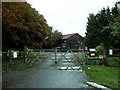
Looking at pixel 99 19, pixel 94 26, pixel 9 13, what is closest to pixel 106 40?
pixel 99 19

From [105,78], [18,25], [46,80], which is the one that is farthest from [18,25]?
[105,78]

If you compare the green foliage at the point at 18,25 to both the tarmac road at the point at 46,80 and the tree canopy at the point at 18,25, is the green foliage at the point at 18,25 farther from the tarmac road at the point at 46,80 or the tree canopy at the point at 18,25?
the tarmac road at the point at 46,80

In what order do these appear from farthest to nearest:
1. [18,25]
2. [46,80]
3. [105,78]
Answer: [18,25]
[105,78]
[46,80]

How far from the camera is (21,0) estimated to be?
29984mm

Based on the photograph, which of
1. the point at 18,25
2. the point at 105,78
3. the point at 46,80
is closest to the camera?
the point at 46,80

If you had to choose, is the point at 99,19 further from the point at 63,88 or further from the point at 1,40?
the point at 63,88

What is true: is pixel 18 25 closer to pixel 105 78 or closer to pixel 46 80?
pixel 46 80

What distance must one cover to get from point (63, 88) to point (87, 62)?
18398 millimetres

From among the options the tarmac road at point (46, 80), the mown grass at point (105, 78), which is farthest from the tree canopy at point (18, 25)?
the mown grass at point (105, 78)

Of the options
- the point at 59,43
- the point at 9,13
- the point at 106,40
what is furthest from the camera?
the point at 59,43

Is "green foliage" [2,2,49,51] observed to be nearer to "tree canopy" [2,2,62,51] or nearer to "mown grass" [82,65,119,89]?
"tree canopy" [2,2,62,51]

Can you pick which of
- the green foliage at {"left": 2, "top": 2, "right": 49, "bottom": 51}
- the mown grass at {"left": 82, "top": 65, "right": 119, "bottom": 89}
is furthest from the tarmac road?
the green foliage at {"left": 2, "top": 2, "right": 49, "bottom": 51}

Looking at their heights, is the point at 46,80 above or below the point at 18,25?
below

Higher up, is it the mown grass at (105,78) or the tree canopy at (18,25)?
the tree canopy at (18,25)
